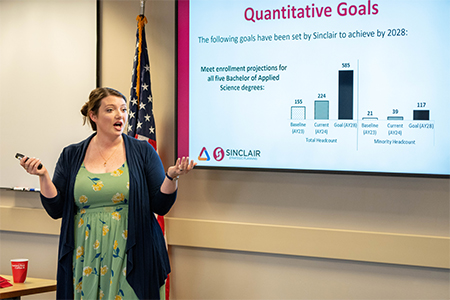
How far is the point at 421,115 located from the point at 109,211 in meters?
1.81

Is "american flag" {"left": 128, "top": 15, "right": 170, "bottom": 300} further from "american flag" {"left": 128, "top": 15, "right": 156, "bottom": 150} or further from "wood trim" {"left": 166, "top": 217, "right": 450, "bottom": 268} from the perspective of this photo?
"wood trim" {"left": 166, "top": 217, "right": 450, "bottom": 268}

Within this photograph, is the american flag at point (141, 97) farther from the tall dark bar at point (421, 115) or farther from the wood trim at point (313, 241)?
the tall dark bar at point (421, 115)

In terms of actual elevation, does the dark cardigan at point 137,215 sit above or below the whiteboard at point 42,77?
below

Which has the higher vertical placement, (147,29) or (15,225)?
(147,29)

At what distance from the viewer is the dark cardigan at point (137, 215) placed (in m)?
2.18

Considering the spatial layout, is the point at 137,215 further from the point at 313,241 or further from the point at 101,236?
the point at 313,241

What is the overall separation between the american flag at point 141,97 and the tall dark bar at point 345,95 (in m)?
1.21

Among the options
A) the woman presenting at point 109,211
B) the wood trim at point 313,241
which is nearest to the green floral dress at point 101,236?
the woman presenting at point 109,211

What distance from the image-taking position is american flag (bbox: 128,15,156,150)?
280 cm

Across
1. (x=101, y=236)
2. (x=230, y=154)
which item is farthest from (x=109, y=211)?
(x=230, y=154)

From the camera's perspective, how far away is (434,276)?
246 centimetres

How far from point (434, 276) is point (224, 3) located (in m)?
2.09

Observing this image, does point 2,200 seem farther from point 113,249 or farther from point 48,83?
point 113,249

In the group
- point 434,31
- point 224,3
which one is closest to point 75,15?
point 224,3
